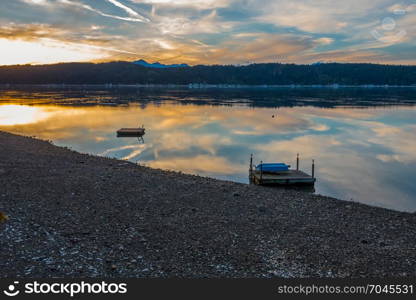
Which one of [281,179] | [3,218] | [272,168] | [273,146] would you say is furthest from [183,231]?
[273,146]

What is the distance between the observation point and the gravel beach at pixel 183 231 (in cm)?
1167

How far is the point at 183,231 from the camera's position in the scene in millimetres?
14828

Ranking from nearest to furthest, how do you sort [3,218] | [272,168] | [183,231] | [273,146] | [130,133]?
[3,218] → [183,231] → [272,168] → [273,146] → [130,133]

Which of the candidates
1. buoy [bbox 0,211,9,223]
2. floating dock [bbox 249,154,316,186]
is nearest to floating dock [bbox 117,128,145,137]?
floating dock [bbox 249,154,316,186]

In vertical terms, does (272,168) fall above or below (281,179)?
above

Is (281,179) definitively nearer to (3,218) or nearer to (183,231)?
(183,231)

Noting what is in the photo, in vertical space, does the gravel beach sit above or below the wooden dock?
above

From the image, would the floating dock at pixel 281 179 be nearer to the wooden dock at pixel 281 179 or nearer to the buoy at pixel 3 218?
the wooden dock at pixel 281 179

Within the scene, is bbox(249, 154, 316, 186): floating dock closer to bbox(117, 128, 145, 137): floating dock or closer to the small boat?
the small boat

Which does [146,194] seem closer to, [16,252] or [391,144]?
[16,252]

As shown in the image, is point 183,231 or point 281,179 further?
point 281,179

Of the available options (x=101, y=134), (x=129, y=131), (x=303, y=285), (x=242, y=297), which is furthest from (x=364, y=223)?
(x=101, y=134)

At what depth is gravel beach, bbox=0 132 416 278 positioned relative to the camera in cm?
1167

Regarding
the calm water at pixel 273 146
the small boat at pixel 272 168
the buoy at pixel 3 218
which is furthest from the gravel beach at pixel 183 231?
the calm water at pixel 273 146
